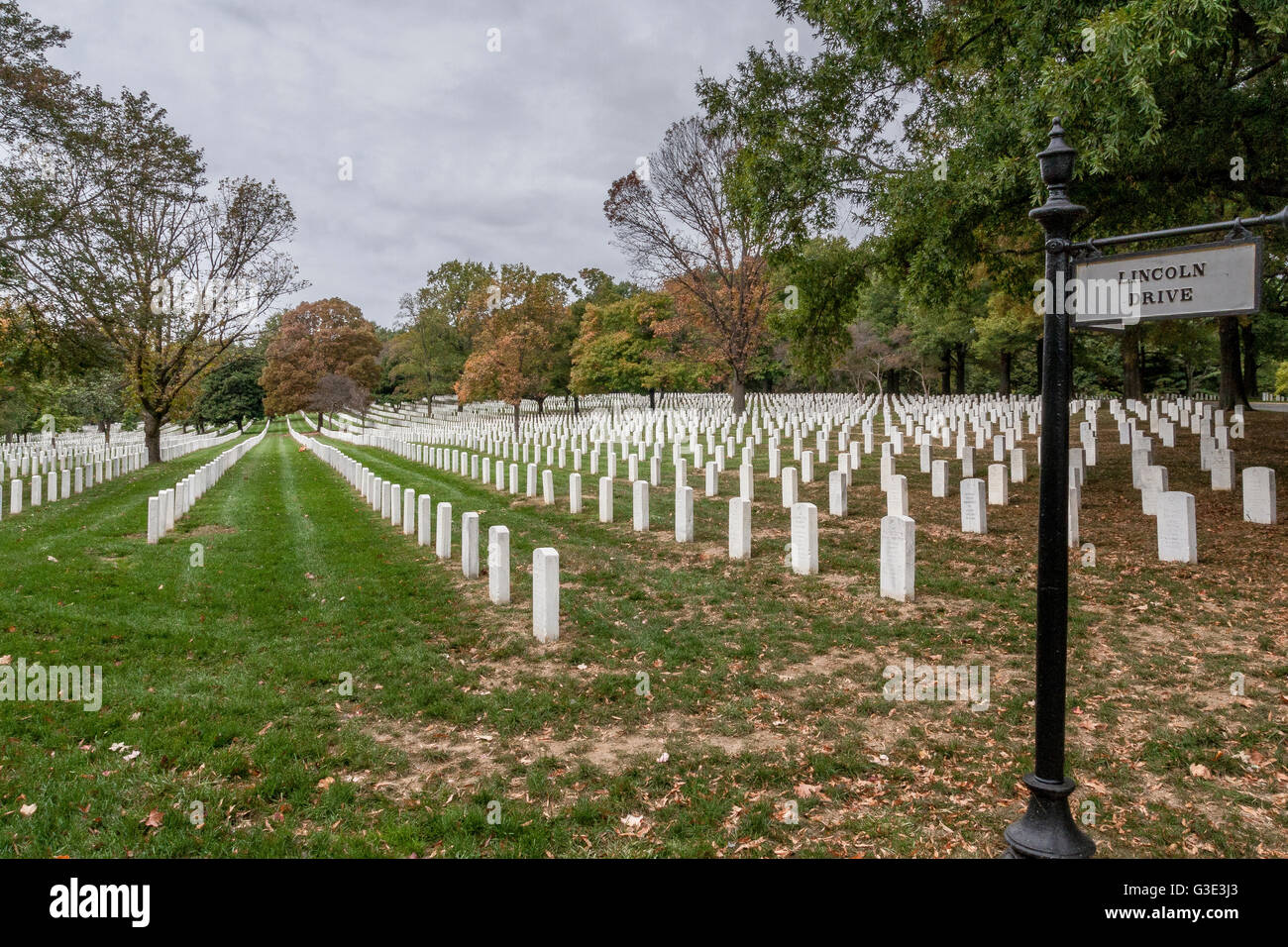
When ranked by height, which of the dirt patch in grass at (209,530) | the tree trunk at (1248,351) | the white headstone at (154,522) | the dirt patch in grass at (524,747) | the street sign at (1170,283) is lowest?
the dirt patch in grass at (524,747)

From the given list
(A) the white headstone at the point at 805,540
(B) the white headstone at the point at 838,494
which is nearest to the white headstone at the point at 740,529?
(A) the white headstone at the point at 805,540

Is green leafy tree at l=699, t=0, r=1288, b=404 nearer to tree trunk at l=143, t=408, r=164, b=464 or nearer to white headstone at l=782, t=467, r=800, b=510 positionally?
white headstone at l=782, t=467, r=800, b=510

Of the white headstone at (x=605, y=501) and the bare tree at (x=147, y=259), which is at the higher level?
the bare tree at (x=147, y=259)

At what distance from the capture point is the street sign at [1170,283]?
9.80ft

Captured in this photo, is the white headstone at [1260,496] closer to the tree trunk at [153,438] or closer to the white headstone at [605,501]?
the white headstone at [605,501]

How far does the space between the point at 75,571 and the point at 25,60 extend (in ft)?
34.0

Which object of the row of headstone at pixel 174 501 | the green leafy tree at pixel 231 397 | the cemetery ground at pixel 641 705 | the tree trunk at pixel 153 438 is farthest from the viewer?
the green leafy tree at pixel 231 397

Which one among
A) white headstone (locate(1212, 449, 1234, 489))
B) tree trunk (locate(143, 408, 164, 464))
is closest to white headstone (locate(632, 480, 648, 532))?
white headstone (locate(1212, 449, 1234, 489))

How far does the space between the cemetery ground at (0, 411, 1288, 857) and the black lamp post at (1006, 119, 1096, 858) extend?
490 millimetres

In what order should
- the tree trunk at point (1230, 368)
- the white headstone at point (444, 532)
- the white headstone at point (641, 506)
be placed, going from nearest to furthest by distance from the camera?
the white headstone at point (444, 532)
the white headstone at point (641, 506)
the tree trunk at point (1230, 368)

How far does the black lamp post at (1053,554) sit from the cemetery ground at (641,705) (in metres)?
0.49

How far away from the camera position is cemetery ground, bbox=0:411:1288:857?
388cm

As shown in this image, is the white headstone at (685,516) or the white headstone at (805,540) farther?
the white headstone at (685,516)

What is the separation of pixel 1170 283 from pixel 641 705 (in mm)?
4170
